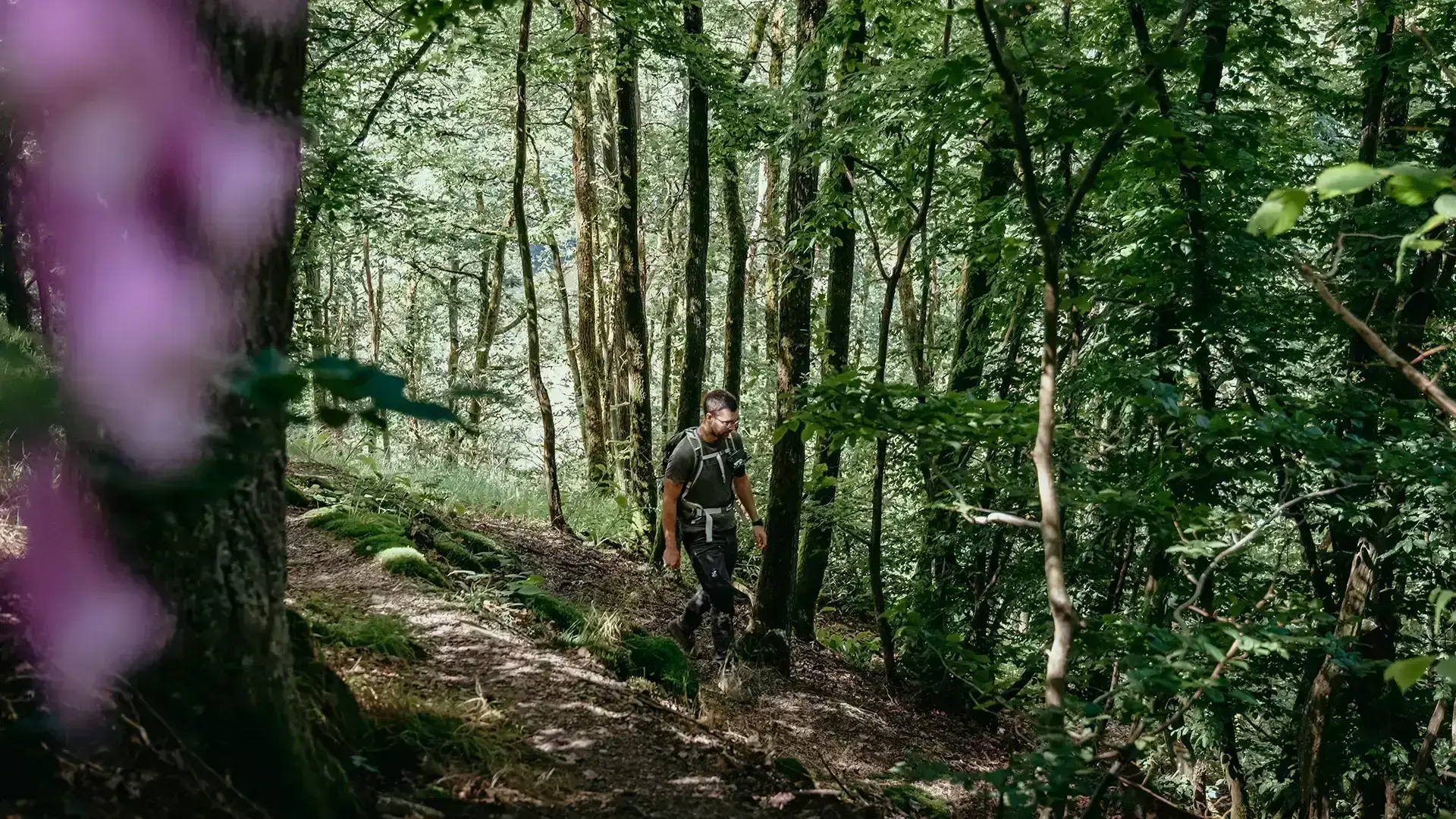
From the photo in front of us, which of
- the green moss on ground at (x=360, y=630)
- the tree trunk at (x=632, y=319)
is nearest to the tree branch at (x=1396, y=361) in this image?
the green moss on ground at (x=360, y=630)

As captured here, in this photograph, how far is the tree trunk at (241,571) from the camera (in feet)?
6.56

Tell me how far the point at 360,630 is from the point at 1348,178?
4.41m

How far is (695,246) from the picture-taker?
9406mm

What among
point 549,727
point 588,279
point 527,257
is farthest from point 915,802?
point 588,279

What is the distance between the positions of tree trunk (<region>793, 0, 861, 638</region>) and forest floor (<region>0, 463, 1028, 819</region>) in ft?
4.58

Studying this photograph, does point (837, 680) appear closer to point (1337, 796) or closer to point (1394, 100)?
point (1337, 796)

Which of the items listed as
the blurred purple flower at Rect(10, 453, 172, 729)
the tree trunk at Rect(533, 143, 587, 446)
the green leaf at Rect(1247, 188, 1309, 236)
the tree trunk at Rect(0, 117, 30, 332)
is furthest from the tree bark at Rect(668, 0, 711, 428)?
the green leaf at Rect(1247, 188, 1309, 236)

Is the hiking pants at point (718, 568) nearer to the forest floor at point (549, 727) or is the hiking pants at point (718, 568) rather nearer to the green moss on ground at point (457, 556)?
the forest floor at point (549, 727)

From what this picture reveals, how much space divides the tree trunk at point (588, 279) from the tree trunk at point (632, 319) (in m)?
1.29

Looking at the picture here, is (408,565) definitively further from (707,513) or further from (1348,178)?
(1348,178)

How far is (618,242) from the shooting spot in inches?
408

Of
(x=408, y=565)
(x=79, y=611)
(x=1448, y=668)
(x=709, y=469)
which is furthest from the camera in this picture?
(x=709, y=469)

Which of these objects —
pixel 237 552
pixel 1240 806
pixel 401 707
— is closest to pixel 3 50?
pixel 237 552

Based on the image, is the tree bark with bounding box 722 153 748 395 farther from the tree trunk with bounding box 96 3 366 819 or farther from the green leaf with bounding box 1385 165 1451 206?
the green leaf with bounding box 1385 165 1451 206
